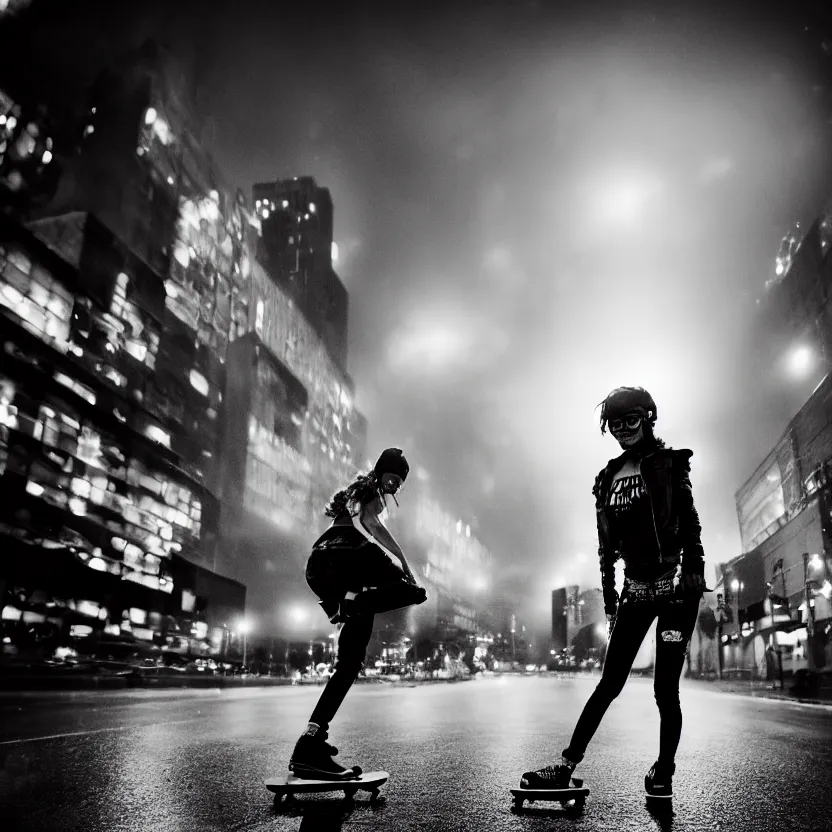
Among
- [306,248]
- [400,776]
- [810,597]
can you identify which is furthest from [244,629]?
[306,248]

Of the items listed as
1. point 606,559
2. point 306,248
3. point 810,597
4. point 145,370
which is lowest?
point 606,559

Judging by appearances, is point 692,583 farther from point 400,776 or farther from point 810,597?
point 810,597

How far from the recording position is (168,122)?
89.2 m

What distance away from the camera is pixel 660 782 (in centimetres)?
367

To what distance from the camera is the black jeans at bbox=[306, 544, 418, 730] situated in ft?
13.6

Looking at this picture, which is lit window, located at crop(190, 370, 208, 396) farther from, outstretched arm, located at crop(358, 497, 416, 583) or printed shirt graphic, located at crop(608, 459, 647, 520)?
printed shirt graphic, located at crop(608, 459, 647, 520)

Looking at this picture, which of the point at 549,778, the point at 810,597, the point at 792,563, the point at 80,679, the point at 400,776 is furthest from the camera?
the point at 792,563

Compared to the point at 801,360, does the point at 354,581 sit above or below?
below

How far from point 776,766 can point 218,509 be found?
83.4 metres

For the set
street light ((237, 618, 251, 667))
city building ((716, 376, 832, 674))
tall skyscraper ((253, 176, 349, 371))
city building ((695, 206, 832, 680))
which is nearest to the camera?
city building ((716, 376, 832, 674))

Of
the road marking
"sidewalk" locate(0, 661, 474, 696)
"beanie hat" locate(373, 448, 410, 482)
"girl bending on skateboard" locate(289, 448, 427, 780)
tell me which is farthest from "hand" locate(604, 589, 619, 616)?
"sidewalk" locate(0, 661, 474, 696)

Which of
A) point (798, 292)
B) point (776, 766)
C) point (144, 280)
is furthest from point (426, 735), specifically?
point (798, 292)

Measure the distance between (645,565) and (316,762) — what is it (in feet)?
6.68

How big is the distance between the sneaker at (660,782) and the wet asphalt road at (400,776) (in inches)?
3.7
